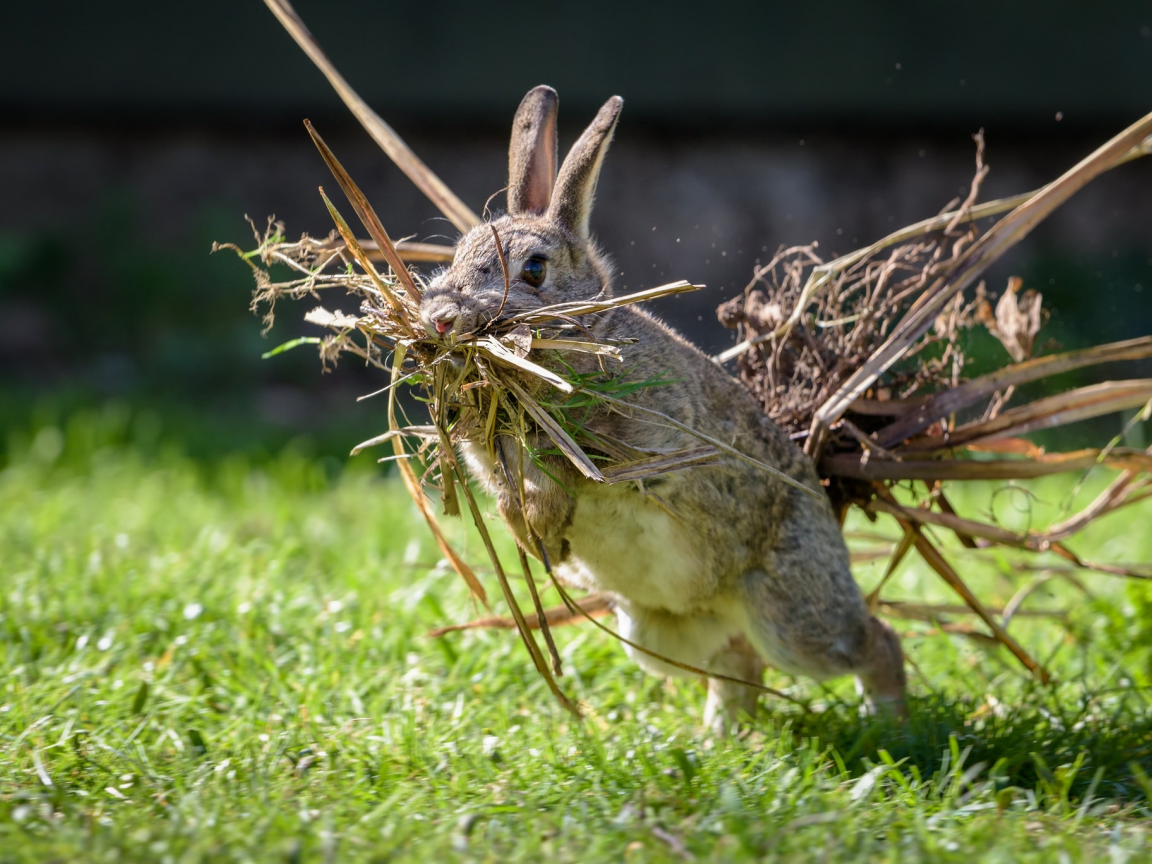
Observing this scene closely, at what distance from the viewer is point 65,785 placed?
255cm

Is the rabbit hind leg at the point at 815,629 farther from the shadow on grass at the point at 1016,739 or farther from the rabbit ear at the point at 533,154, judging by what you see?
the rabbit ear at the point at 533,154

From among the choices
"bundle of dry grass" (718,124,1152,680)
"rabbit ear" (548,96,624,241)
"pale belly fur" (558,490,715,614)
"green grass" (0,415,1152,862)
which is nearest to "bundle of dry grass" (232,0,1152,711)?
"bundle of dry grass" (718,124,1152,680)

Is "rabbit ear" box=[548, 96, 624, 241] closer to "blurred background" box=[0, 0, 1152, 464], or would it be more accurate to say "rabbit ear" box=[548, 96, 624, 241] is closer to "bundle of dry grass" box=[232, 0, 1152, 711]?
"bundle of dry grass" box=[232, 0, 1152, 711]

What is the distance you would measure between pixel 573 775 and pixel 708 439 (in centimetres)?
82

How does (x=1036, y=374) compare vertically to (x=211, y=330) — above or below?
below

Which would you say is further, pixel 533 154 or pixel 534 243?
pixel 533 154

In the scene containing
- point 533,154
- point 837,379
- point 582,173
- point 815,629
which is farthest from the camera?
point 837,379

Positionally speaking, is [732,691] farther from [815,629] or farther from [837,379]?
[837,379]

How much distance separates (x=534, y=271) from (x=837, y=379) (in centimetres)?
100

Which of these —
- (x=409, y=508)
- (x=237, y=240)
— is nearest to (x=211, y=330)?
(x=237, y=240)

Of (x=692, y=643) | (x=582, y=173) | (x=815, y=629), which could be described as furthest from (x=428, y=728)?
(x=582, y=173)

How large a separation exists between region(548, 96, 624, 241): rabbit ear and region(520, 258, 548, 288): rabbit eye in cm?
19

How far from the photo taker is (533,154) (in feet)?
11.1

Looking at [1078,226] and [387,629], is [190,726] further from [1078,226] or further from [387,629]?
[1078,226]
